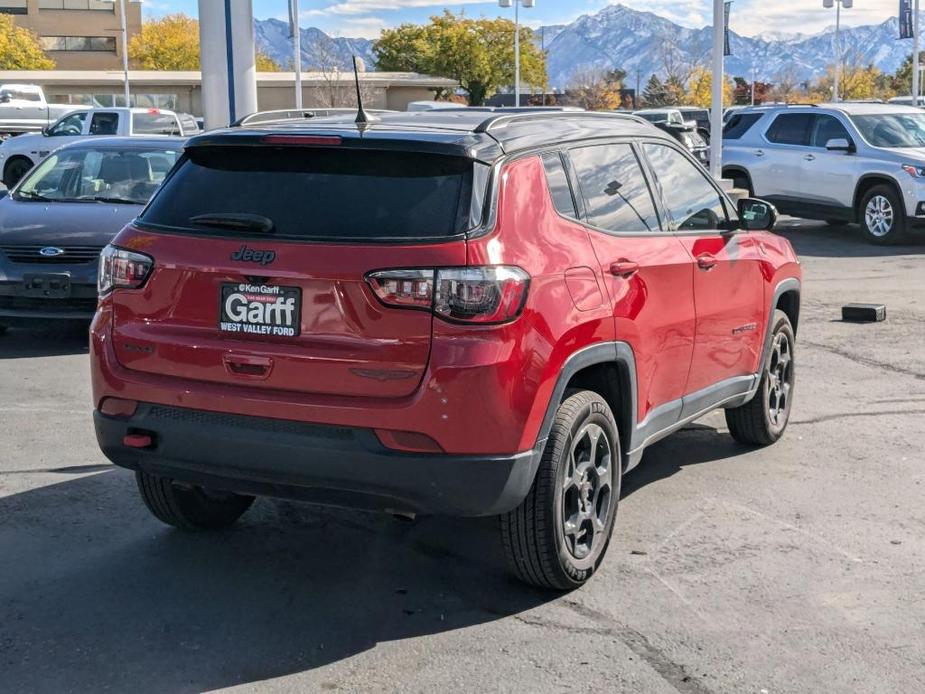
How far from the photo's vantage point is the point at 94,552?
5301mm

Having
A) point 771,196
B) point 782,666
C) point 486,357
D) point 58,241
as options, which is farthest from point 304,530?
point 771,196

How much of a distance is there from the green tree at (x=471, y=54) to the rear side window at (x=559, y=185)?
78004 millimetres

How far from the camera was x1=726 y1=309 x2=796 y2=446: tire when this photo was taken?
274 inches

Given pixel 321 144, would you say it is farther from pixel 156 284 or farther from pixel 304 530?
pixel 304 530

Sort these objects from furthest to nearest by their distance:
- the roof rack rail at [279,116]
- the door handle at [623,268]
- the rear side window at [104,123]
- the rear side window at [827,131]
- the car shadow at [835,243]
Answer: the rear side window at [104,123] → the rear side window at [827,131] → the car shadow at [835,243] → the roof rack rail at [279,116] → the door handle at [623,268]

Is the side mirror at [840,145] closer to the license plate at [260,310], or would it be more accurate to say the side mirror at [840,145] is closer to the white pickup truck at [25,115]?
the license plate at [260,310]

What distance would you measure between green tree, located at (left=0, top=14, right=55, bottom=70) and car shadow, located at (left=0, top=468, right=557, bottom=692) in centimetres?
8340

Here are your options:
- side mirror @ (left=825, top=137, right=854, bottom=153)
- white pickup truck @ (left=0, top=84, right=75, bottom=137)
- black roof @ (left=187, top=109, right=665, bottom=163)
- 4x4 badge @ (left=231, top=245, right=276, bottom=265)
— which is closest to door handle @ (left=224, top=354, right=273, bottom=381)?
4x4 badge @ (left=231, top=245, right=276, bottom=265)

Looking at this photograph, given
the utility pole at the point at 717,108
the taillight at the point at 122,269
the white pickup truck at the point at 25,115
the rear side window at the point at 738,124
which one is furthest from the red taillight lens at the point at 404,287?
the white pickup truck at the point at 25,115

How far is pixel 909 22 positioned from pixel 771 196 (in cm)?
3552

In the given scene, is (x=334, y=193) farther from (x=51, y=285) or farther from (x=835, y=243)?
(x=835, y=243)

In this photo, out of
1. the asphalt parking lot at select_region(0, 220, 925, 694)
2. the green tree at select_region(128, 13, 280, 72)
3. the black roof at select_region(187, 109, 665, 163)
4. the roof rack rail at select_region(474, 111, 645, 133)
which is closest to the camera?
the asphalt parking lot at select_region(0, 220, 925, 694)

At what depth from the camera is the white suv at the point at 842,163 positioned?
1783cm

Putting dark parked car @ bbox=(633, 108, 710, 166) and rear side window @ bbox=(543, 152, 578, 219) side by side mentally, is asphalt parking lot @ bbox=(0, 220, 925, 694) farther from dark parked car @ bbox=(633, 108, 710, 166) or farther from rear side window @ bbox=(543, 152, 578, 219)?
dark parked car @ bbox=(633, 108, 710, 166)
